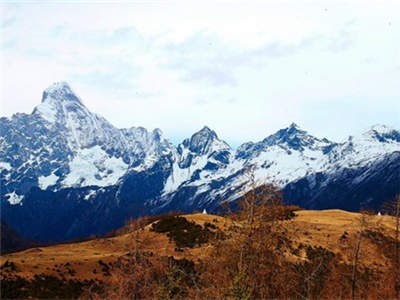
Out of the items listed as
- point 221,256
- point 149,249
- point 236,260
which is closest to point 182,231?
point 149,249

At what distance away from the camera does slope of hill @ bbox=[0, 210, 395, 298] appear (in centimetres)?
2261

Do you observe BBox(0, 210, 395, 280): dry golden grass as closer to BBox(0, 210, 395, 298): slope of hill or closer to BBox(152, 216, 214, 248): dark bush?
BBox(0, 210, 395, 298): slope of hill

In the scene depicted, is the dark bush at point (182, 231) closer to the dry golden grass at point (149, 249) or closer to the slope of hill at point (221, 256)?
the slope of hill at point (221, 256)

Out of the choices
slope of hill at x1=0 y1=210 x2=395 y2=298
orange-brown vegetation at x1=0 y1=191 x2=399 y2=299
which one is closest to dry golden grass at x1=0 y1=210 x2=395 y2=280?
slope of hill at x1=0 y1=210 x2=395 y2=298

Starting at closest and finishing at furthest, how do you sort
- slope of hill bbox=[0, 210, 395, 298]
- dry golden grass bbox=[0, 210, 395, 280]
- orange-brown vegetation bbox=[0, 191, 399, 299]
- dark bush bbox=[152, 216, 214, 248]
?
orange-brown vegetation bbox=[0, 191, 399, 299], slope of hill bbox=[0, 210, 395, 298], dry golden grass bbox=[0, 210, 395, 280], dark bush bbox=[152, 216, 214, 248]

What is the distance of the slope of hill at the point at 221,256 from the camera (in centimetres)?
2261

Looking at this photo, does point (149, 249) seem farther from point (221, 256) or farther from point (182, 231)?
point (221, 256)

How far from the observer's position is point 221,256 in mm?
20922

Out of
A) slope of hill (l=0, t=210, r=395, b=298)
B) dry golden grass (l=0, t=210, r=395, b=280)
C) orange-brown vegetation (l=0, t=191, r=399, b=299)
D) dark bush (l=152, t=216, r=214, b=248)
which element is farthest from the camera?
dark bush (l=152, t=216, r=214, b=248)

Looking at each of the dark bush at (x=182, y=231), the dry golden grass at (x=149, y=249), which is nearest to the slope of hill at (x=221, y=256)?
the dry golden grass at (x=149, y=249)

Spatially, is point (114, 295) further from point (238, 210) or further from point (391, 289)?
point (391, 289)

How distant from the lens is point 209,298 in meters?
19.8

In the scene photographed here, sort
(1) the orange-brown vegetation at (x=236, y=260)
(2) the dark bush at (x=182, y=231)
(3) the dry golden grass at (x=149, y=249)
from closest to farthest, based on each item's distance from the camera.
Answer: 1. (1) the orange-brown vegetation at (x=236, y=260)
2. (3) the dry golden grass at (x=149, y=249)
3. (2) the dark bush at (x=182, y=231)

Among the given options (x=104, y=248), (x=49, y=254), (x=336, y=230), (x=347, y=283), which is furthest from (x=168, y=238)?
(x=347, y=283)
